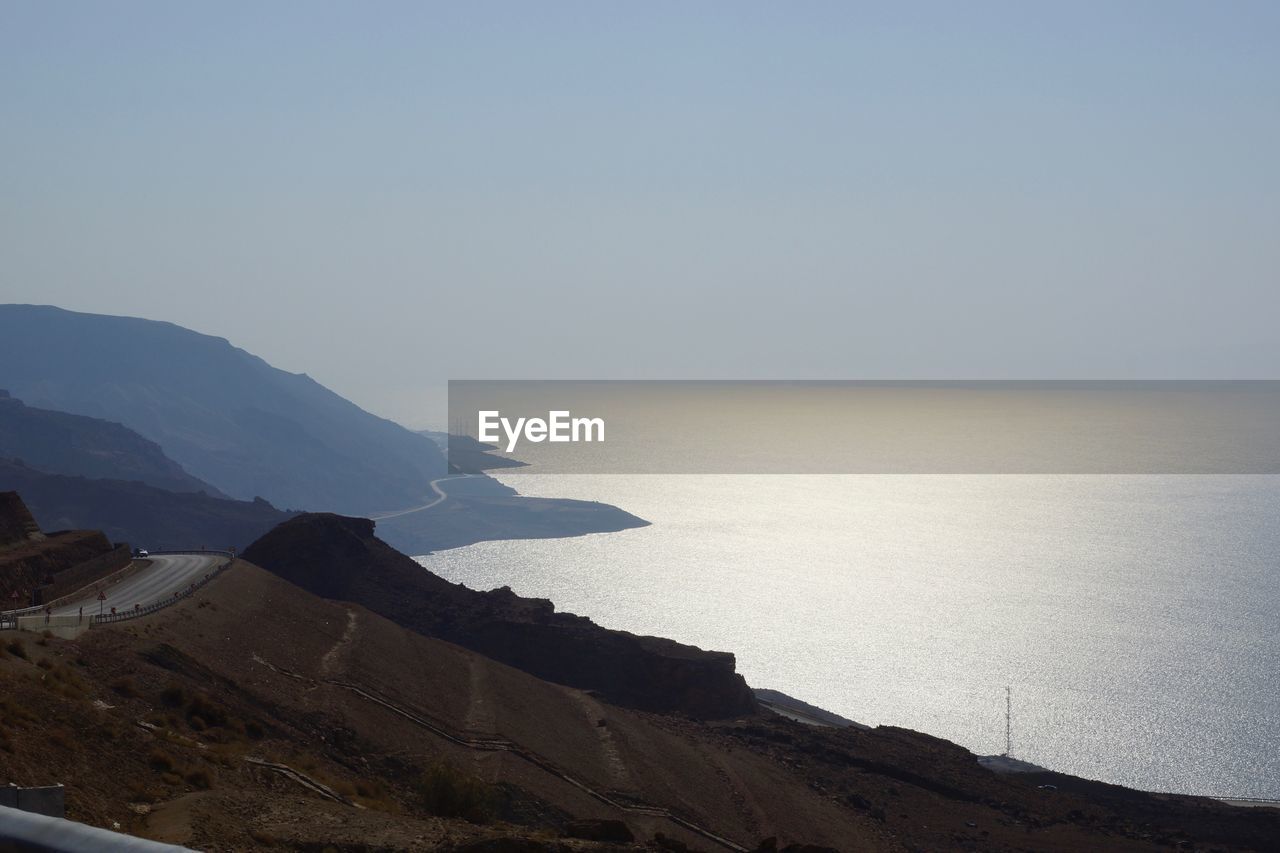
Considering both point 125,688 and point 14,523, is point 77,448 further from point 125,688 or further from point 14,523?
point 125,688

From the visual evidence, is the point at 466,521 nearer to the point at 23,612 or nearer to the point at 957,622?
the point at 957,622

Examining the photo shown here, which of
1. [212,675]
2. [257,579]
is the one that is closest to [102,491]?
[257,579]

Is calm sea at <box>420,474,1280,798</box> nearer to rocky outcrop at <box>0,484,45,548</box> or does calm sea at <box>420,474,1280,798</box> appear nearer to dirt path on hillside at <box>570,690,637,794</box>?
dirt path on hillside at <box>570,690,637,794</box>

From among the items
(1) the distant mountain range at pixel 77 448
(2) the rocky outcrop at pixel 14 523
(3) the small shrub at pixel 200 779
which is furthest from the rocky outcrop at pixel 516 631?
(1) the distant mountain range at pixel 77 448

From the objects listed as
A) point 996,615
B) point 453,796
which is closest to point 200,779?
point 453,796

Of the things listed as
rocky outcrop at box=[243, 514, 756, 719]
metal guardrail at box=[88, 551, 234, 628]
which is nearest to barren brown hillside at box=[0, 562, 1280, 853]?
metal guardrail at box=[88, 551, 234, 628]

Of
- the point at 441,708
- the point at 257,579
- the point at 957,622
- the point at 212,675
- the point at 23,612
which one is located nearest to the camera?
the point at 212,675
